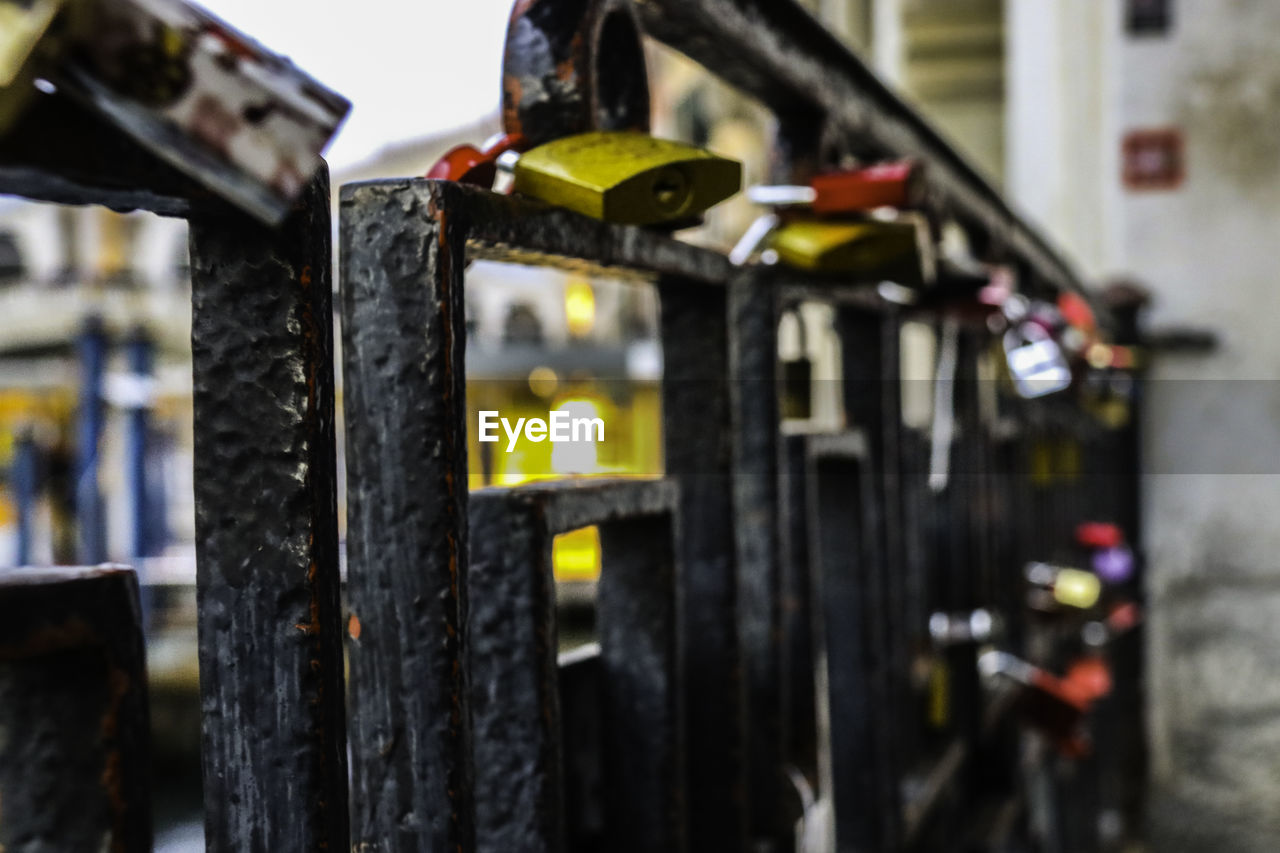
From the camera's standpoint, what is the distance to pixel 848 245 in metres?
1.16

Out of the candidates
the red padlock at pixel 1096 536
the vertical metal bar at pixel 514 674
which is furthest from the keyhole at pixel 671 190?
the red padlock at pixel 1096 536

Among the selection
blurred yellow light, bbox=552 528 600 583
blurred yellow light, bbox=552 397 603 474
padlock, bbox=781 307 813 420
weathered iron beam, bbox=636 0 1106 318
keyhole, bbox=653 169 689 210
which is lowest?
blurred yellow light, bbox=552 528 600 583

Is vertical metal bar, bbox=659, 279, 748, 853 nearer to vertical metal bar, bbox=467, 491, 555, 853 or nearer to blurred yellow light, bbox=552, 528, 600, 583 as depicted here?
vertical metal bar, bbox=467, 491, 555, 853

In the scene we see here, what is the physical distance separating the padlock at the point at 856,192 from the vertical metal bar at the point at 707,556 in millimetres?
217

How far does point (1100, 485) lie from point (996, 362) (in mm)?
2130

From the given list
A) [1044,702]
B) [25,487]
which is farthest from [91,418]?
[1044,702]

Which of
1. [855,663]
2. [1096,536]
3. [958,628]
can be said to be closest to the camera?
[855,663]

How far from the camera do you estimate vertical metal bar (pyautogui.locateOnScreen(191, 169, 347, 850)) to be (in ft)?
1.81

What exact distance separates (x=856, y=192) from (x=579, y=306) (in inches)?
623

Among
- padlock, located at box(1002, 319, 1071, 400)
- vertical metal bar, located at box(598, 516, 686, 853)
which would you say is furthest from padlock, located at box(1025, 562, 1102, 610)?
vertical metal bar, located at box(598, 516, 686, 853)

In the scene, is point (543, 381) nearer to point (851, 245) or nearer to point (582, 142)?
point (851, 245)

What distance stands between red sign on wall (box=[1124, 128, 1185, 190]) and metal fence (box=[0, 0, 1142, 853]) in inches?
110

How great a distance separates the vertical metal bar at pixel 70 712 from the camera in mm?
448

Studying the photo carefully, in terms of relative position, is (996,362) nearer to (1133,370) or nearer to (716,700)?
(716,700)
